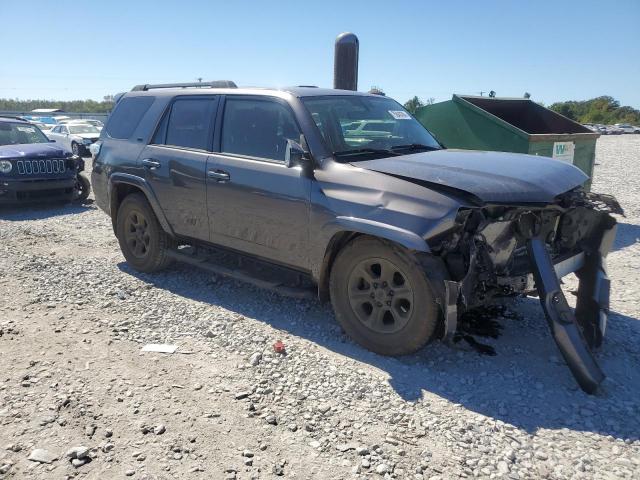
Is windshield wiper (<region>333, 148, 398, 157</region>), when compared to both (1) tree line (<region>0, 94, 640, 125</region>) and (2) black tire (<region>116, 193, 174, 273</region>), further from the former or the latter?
(1) tree line (<region>0, 94, 640, 125</region>)

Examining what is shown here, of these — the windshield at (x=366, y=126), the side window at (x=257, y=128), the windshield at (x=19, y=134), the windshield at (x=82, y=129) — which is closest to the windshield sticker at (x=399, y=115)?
the windshield at (x=366, y=126)

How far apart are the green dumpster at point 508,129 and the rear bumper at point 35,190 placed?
6.73m

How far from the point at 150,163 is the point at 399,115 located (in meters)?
2.54

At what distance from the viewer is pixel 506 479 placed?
8.34 feet

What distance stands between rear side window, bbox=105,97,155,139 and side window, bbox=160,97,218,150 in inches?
21.6

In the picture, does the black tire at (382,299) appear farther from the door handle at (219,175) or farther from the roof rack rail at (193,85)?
the roof rack rail at (193,85)

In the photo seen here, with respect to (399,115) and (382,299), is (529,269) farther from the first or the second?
(399,115)

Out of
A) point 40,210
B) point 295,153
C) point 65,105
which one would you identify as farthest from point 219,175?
point 65,105

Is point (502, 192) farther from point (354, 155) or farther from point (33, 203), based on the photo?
point (33, 203)

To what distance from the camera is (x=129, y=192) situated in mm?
5777

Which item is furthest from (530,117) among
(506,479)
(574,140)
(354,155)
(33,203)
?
(33,203)

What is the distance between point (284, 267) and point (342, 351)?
90 cm

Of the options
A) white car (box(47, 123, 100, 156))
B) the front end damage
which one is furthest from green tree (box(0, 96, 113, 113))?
the front end damage

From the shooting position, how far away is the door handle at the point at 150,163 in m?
5.17
